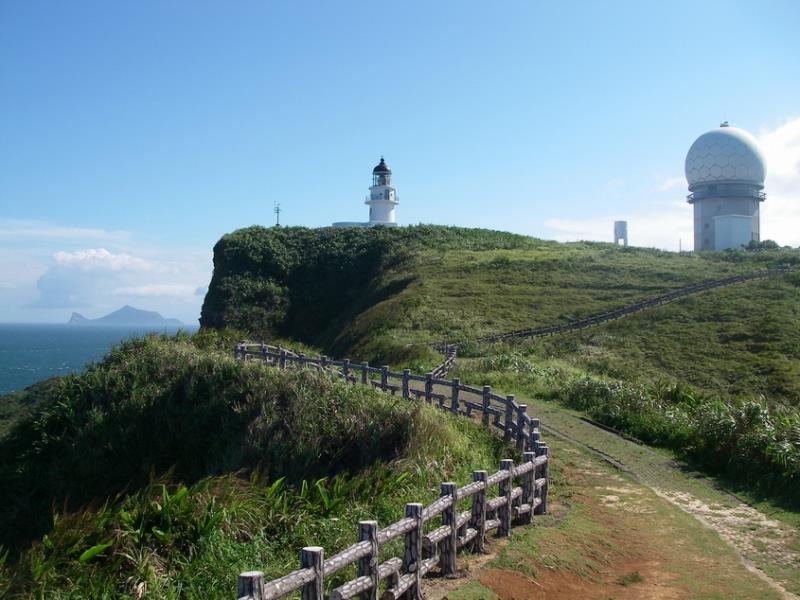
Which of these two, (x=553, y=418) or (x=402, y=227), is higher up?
(x=402, y=227)

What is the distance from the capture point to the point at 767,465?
12359 mm

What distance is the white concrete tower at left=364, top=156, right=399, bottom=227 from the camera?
266 feet

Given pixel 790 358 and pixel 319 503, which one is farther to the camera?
pixel 790 358

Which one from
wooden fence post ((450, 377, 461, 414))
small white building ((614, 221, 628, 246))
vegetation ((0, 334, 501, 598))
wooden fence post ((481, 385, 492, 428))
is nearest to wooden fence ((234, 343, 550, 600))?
vegetation ((0, 334, 501, 598))

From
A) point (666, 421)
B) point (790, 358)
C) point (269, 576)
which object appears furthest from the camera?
point (790, 358)

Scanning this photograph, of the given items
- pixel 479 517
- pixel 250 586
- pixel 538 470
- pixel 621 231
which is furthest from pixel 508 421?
pixel 621 231

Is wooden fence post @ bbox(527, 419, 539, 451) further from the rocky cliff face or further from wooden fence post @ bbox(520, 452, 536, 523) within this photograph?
the rocky cliff face

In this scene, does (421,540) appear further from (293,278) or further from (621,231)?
(621,231)

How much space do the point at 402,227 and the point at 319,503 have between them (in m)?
65.4

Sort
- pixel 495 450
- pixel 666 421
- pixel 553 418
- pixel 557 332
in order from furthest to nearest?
pixel 557 332 → pixel 553 418 → pixel 666 421 → pixel 495 450

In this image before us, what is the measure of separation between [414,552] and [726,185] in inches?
2968

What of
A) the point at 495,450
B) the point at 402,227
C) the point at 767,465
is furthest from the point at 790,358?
the point at 402,227

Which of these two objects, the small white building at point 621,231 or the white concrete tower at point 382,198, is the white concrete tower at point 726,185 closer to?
the small white building at point 621,231

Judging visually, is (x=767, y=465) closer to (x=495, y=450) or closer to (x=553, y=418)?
(x=495, y=450)
